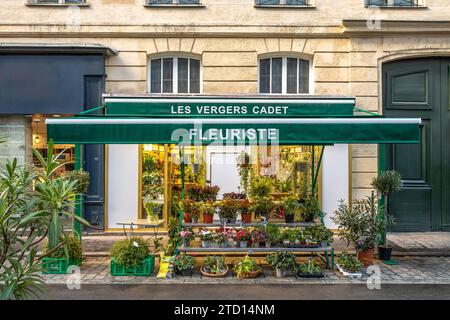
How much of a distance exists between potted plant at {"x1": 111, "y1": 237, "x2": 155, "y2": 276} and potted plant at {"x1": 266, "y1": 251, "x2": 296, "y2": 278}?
94.0 inches

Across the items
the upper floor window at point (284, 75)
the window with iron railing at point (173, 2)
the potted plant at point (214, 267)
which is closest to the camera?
the potted plant at point (214, 267)

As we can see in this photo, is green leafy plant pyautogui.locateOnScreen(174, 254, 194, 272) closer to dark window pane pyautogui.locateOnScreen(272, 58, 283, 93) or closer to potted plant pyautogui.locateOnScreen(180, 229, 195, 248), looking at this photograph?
potted plant pyautogui.locateOnScreen(180, 229, 195, 248)

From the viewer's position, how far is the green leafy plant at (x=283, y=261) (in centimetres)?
782

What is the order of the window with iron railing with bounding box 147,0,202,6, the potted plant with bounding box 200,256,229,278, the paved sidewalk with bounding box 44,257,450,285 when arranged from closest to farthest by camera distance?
1. the paved sidewalk with bounding box 44,257,450,285
2. the potted plant with bounding box 200,256,229,278
3. the window with iron railing with bounding box 147,0,202,6

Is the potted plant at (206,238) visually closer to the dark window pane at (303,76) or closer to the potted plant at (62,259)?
the potted plant at (62,259)

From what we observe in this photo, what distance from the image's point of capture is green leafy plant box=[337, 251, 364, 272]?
795 cm

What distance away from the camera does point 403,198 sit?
12.6 meters

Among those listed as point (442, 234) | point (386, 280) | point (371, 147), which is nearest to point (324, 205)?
point (371, 147)

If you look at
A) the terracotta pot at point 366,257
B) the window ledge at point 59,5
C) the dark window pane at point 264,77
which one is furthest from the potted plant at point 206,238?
the window ledge at point 59,5

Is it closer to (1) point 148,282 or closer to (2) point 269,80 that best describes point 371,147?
(2) point 269,80

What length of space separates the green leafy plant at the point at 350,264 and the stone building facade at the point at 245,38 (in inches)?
181

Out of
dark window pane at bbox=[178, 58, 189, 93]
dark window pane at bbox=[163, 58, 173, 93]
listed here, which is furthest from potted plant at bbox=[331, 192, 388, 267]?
dark window pane at bbox=[163, 58, 173, 93]

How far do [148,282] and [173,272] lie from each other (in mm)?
545

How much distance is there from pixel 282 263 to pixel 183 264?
1.87m
